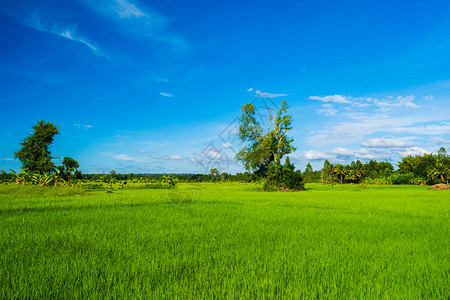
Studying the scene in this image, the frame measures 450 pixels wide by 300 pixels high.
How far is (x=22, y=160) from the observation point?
32.9 metres

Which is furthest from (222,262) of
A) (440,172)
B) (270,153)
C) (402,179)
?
(402,179)

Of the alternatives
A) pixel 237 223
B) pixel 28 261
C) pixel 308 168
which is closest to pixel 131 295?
pixel 28 261

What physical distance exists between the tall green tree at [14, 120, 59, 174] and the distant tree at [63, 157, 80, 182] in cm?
480

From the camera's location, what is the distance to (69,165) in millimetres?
39875

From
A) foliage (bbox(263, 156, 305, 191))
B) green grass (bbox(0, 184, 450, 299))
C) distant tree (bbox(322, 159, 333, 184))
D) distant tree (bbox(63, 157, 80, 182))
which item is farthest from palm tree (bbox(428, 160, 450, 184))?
distant tree (bbox(63, 157, 80, 182))

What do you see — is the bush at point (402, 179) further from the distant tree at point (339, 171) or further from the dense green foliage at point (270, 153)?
the dense green foliage at point (270, 153)

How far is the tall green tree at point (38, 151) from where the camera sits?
32625mm

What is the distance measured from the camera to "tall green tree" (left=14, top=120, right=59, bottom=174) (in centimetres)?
3262

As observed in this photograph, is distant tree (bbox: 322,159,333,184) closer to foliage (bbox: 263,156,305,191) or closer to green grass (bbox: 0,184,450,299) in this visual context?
foliage (bbox: 263,156,305,191)

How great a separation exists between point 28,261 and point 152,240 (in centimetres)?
232

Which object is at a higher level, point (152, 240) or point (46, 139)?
point (46, 139)

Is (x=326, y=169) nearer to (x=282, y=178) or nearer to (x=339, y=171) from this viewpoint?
(x=339, y=171)

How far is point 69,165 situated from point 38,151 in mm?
6796

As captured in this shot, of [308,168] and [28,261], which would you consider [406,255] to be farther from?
[308,168]
